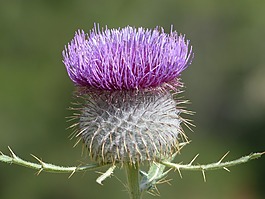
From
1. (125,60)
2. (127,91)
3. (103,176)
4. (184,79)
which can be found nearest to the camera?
(103,176)

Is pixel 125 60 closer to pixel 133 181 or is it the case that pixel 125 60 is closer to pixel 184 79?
pixel 133 181

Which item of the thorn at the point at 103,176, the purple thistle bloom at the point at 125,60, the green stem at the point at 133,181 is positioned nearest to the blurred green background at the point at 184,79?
the green stem at the point at 133,181

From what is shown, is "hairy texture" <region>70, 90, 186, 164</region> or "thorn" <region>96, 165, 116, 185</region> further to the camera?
"hairy texture" <region>70, 90, 186, 164</region>

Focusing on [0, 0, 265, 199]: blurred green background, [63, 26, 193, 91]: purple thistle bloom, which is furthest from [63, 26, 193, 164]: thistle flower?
[0, 0, 265, 199]: blurred green background

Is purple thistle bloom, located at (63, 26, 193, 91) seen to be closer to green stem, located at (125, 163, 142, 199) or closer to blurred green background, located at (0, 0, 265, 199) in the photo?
green stem, located at (125, 163, 142, 199)

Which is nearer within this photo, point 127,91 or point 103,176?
point 103,176

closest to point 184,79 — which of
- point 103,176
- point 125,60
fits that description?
point 125,60

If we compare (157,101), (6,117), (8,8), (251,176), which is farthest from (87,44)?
(251,176)
